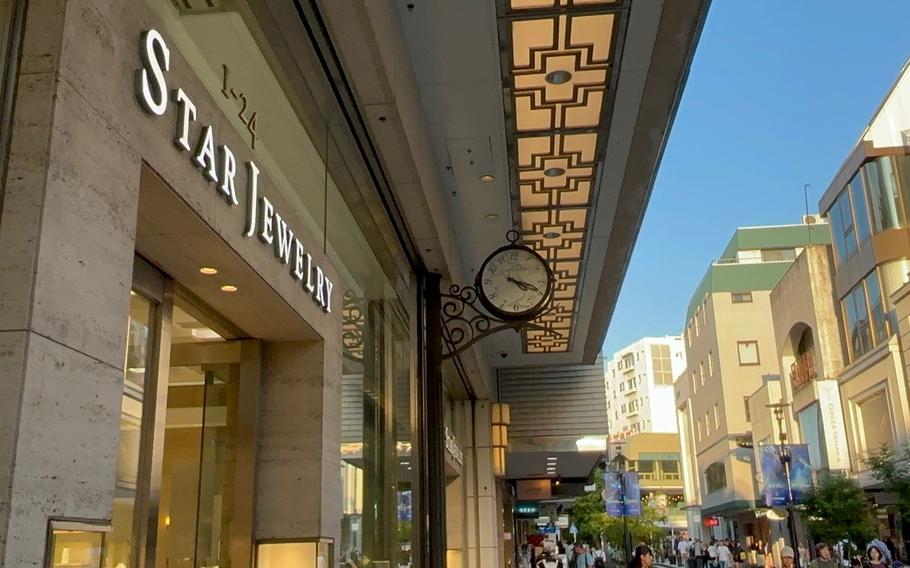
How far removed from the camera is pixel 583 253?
1035 centimetres

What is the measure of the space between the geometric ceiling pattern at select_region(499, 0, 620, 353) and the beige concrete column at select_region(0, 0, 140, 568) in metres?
3.81

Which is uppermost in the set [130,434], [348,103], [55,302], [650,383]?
[650,383]

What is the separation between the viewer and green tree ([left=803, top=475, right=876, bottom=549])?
Answer: 26094 millimetres

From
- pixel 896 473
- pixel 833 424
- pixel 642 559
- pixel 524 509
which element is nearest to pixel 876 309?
pixel 833 424

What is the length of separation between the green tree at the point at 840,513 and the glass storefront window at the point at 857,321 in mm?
6799

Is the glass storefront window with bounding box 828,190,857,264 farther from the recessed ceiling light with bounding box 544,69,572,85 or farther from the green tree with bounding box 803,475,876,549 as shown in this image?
the recessed ceiling light with bounding box 544,69,572,85

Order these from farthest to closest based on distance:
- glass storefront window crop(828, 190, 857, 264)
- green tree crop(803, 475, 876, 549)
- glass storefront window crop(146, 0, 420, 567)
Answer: glass storefront window crop(828, 190, 857, 264), green tree crop(803, 475, 876, 549), glass storefront window crop(146, 0, 420, 567)

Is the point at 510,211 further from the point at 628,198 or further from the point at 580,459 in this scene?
the point at 580,459

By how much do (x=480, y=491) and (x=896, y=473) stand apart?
46.7 feet

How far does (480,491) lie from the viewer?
56.4 feet

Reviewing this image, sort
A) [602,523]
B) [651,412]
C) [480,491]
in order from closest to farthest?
[480,491], [602,523], [651,412]

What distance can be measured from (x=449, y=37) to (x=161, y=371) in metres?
3.11

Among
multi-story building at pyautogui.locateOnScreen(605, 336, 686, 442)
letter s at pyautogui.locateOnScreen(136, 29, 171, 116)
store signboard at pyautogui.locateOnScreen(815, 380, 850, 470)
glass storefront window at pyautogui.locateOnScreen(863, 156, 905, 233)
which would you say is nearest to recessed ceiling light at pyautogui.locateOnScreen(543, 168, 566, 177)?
letter s at pyautogui.locateOnScreen(136, 29, 171, 116)

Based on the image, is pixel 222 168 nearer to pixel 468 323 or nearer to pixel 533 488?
pixel 468 323
